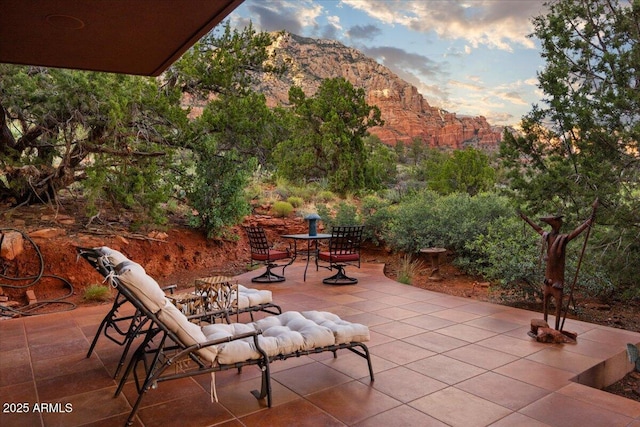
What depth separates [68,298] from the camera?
6309 mm

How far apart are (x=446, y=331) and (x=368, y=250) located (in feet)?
18.7

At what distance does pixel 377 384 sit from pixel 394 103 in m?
57.5

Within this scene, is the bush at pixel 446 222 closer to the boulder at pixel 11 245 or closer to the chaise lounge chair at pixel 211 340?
the chaise lounge chair at pixel 211 340

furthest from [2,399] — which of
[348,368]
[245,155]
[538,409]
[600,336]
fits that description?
[245,155]

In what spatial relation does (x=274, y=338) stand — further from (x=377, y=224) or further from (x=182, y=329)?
(x=377, y=224)

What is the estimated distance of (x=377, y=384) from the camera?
3.03 m

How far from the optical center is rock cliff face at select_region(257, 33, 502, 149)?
47.2m

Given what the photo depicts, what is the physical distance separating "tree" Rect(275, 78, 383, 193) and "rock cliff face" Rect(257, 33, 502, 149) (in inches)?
1219

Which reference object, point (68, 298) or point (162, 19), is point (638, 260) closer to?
point (162, 19)

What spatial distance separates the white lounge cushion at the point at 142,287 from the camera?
2.47 meters

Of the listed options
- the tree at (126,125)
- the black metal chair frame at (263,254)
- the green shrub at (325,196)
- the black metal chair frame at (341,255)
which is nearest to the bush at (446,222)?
the black metal chair frame at (341,255)

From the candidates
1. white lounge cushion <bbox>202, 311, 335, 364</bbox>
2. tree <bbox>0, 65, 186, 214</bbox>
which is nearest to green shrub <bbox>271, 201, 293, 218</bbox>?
tree <bbox>0, 65, 186, 214</bbox>

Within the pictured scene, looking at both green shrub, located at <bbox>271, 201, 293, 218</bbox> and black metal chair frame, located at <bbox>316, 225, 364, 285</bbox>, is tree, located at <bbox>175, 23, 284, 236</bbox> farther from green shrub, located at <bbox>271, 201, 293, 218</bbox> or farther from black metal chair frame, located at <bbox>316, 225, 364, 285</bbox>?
black metal chair frame, located at <bbox>316, 225, 364, 285</bbox>

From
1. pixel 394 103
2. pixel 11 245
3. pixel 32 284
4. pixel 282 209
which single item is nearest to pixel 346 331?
pixel 32 284
